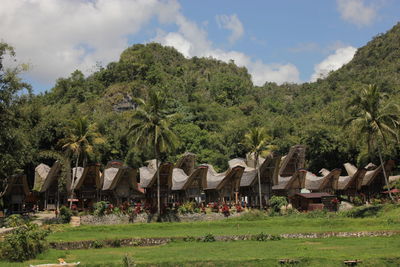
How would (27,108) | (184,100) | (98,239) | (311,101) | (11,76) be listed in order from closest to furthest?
1. (98,239)
2. (11,76)
3. (27,108)
4. (184,100)
5. (311,101)

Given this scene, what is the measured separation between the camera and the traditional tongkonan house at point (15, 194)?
4859cm

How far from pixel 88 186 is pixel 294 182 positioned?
77.3 ft

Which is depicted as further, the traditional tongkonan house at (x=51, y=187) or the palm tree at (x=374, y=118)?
the traditional tongkonan house at (x=51, y=187)

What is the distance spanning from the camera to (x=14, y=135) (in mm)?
39875

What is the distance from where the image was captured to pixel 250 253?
2428 centimetres

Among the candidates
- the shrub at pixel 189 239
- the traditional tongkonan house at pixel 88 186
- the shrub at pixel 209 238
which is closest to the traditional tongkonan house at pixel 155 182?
the traditional tongkonan house at pixel 88 186

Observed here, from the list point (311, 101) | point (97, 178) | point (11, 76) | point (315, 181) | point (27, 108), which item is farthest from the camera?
point (311, 101)

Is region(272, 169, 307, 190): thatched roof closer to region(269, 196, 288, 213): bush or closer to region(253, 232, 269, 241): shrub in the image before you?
region(269, 196, 288, 213): bush

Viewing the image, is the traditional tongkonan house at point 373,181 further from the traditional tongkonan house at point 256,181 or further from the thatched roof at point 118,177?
the thatched roof at point 118,177

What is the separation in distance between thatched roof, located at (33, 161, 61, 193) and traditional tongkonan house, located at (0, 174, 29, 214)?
179 centimetres

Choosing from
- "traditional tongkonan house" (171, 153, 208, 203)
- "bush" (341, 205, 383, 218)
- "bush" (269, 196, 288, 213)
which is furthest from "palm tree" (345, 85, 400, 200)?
"traditional tongkonan house" (171, 153, 208, 203)

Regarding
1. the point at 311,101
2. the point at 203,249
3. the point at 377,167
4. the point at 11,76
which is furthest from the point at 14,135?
the point at 311,101

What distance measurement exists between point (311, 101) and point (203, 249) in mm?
97116

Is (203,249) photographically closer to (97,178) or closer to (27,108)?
(97,178)
